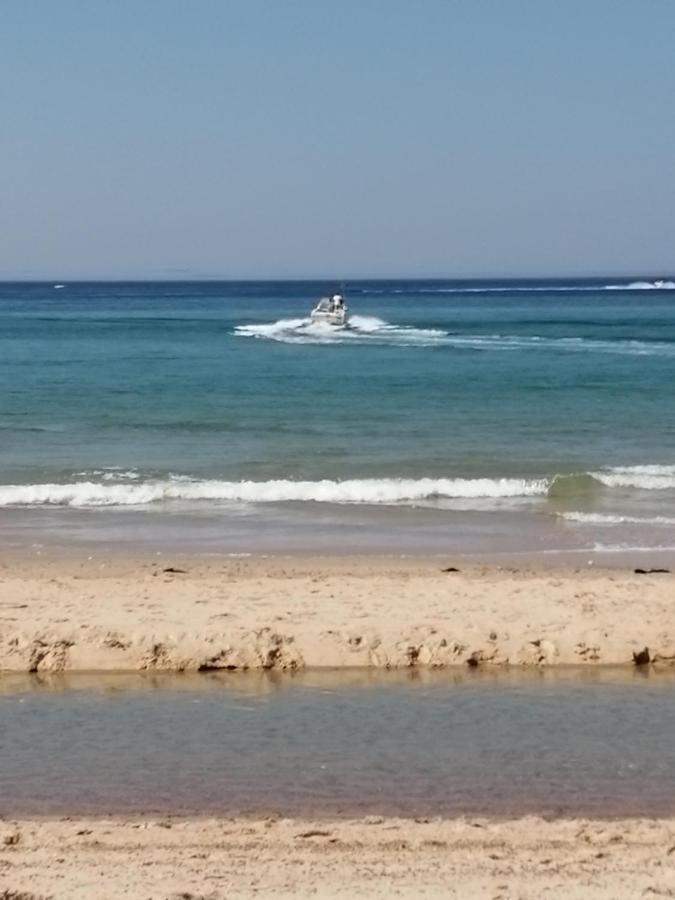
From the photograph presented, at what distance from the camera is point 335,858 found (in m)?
6.22

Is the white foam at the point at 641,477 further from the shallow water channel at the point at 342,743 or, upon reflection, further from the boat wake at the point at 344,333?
the boat wake at the point at 344,333

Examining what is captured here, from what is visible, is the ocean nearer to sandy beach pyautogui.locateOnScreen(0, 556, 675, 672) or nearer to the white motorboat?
sandy beach pyautogui.locateOnScreen(0, 556, 675, 672)

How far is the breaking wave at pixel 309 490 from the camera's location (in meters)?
18.0

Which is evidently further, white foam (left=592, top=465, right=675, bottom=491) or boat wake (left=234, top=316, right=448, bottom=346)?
boat wake (left=234, top=316, right=448, bottom=346)

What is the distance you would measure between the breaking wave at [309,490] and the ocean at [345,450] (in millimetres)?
35

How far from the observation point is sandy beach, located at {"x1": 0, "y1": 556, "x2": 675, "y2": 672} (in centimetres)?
984

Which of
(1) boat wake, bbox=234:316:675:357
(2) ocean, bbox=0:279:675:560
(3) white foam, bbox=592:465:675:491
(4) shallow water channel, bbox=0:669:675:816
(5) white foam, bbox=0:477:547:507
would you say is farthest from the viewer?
(1) boat wake, bbox=234:316:675:357

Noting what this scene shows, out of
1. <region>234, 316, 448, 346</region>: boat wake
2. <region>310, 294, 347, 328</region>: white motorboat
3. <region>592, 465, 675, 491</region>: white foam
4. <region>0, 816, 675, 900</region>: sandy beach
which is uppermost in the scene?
<region>310, 294, 347, 328</region>: white motorboat

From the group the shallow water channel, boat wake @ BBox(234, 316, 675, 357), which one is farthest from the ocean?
the shallow water channel

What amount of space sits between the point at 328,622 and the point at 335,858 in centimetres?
415

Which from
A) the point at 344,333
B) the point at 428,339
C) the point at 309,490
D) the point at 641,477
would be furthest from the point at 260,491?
the point at 344,333

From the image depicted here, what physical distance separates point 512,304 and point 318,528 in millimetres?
92821

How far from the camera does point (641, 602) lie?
432 inches

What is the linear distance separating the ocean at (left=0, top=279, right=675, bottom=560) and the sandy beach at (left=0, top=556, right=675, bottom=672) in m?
2.90
